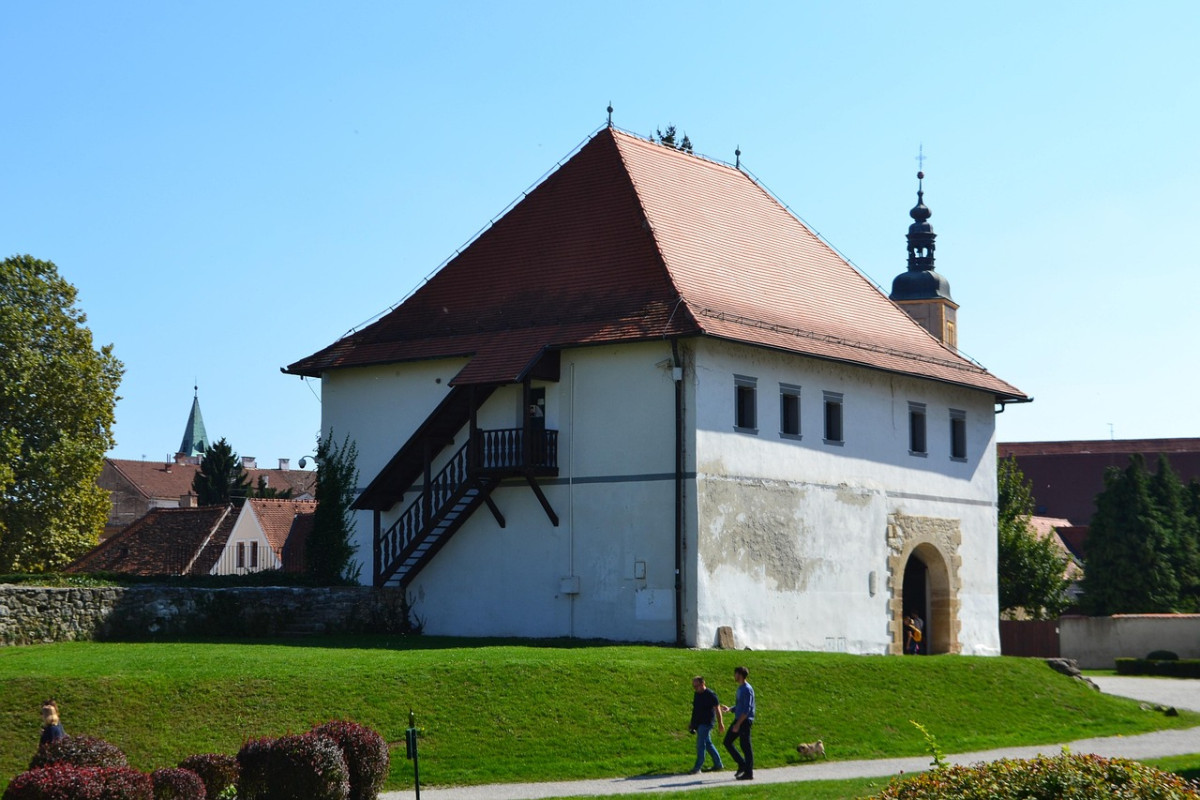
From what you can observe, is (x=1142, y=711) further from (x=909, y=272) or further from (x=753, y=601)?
(x=909, y=272)

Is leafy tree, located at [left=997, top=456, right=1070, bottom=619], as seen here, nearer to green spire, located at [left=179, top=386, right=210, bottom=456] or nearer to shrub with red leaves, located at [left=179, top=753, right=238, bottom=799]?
shrub with red leaves, located at [left=179, top=753, right=238, bottom=799]

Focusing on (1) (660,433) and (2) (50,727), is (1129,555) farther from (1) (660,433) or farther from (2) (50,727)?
(2) (50,727)

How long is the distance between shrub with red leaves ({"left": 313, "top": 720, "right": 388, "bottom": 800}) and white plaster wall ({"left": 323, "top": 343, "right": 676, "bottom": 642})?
12.9 meters

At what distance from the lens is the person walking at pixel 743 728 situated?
20.7 meters

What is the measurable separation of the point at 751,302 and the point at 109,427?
1053 inches

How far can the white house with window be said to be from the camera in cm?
3125

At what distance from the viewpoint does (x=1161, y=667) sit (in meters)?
43.5

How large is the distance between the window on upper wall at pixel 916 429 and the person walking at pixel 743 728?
16810mm

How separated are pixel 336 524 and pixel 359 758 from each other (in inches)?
732

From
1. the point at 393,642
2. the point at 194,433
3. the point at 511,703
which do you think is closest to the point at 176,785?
the point at 511,703

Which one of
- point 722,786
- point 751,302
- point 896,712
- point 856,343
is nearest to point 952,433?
point 856,343

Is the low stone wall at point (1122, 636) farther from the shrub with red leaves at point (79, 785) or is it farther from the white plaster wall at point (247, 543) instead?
the shrub with red leaves at point (79, 785)

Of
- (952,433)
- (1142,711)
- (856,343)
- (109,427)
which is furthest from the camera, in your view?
(109,427)

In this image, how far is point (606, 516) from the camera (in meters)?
31.8
